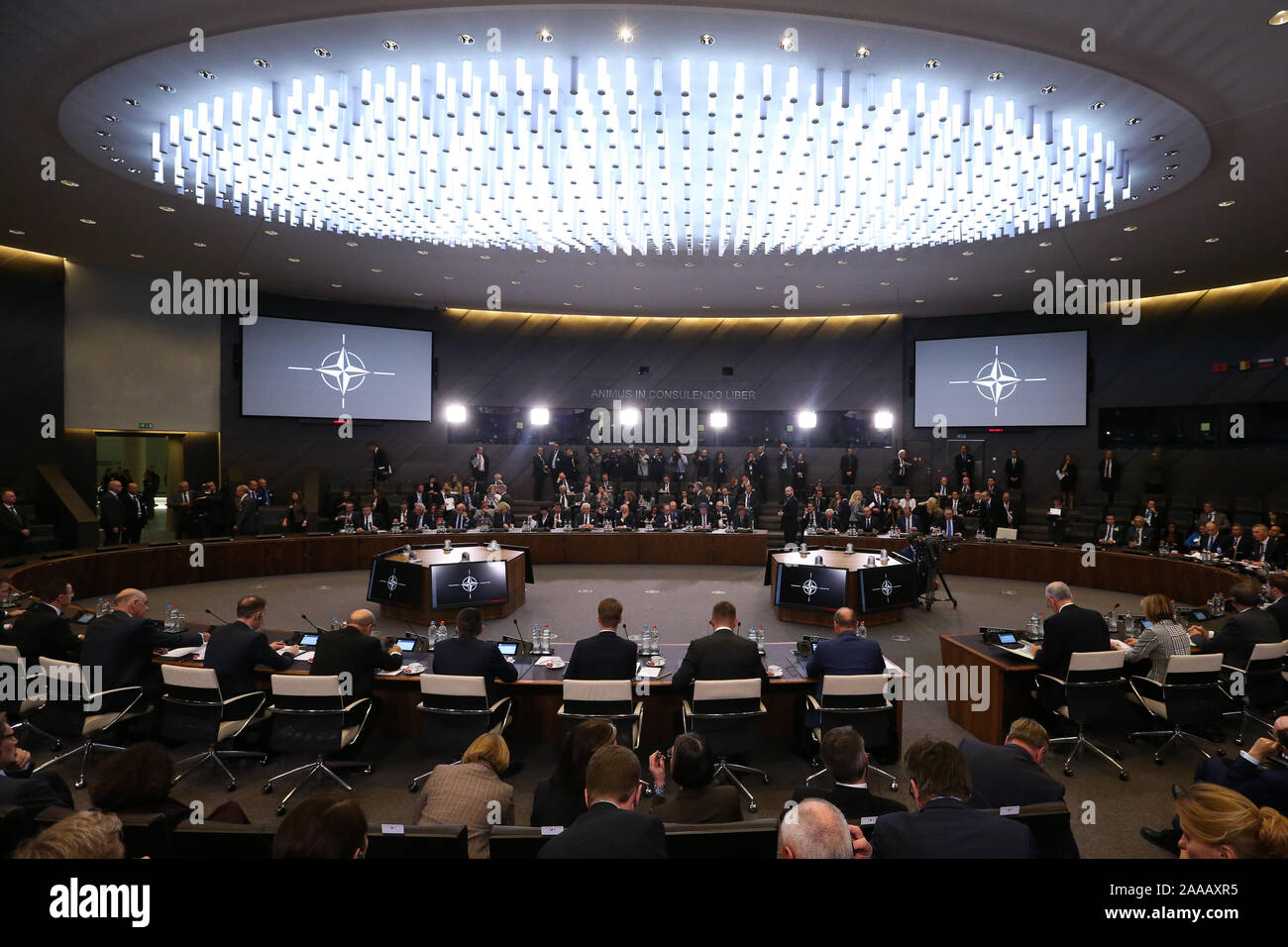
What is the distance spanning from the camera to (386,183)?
26.2ft

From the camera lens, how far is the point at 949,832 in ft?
7.14

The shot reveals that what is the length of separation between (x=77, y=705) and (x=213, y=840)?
127 inches

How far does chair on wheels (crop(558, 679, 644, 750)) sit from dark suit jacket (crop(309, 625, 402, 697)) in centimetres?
149

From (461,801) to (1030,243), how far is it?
11.8m

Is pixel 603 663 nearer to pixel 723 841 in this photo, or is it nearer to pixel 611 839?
pixel 723 841

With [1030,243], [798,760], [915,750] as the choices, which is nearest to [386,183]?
[798,760]

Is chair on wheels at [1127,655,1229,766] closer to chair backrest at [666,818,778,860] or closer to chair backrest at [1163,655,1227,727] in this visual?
chair backrest at [1163,655,1227,727]

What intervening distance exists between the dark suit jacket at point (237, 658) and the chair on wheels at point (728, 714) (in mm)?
3034

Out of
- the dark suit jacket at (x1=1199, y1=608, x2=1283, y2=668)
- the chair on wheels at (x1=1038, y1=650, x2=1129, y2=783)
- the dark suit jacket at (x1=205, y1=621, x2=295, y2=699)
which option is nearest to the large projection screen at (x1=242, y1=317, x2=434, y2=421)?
the dark suit jacket at (x1=205, y1=621, x2=295, y2=699)

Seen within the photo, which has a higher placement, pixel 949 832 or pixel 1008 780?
pixel 949 832

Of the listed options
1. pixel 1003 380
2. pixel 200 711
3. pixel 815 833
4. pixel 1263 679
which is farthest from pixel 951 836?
pixel 1003 380

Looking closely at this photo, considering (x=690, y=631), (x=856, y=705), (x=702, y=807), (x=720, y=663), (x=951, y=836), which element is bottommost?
(x=690, y=631)
